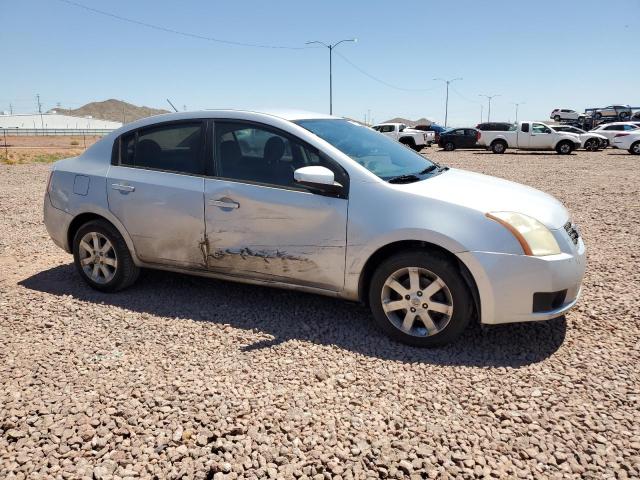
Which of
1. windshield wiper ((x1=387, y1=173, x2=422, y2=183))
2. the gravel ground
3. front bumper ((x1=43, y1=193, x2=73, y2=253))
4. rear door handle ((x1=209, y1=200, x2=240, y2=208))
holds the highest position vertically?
windshield wiper ((x1=387, y1=173, x2=422, y2=183))

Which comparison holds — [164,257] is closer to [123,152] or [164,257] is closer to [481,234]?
[123,152]

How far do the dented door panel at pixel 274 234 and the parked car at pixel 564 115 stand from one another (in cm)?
5817

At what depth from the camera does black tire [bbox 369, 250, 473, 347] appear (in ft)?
11.2

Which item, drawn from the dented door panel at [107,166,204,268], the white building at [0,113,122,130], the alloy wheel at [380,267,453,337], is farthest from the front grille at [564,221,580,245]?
the white building at [0,113,122,130]

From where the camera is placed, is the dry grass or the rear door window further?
the dry grass

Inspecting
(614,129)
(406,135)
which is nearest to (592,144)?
(614,129)

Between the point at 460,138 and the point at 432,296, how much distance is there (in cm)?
2946

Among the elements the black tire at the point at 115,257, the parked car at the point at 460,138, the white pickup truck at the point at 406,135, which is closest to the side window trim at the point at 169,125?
the black tire at the point at 115,257

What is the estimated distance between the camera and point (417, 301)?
354 centimetres

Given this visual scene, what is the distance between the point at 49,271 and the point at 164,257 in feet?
6.34

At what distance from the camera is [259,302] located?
179 inches

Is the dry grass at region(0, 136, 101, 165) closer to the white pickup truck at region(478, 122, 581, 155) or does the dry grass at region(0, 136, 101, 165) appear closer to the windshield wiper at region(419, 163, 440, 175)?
the windshield wiper at region(419, 163, 440, 175)

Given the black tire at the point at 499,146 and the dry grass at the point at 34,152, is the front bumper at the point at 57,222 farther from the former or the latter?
the black tire at the point at 499,146

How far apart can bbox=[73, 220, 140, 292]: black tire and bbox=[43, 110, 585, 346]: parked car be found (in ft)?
0.04
